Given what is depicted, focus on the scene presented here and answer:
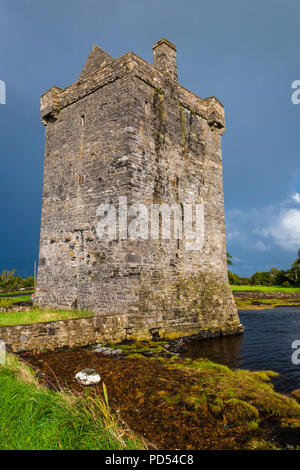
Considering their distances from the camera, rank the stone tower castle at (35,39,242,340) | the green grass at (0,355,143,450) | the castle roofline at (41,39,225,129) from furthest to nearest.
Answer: the castle roofline at (41,39,225,129)
the stone tower castle at (35,39,242,340)
the green grass at (0,355,143,450)

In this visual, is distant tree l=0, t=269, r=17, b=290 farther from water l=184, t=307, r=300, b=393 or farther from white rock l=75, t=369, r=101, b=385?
white rock l=75, t=369, r=101, b=385

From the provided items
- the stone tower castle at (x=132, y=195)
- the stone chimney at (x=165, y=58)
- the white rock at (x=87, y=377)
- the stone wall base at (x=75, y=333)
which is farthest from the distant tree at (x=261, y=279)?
→ the white rock at (x=87, y=377)

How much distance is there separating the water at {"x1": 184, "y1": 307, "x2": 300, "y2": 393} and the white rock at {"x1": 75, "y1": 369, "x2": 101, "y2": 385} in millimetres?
4542

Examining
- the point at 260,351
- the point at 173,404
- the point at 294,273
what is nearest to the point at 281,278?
the point at 294,273

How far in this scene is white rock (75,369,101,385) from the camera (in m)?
5.94

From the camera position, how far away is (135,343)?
10.5m

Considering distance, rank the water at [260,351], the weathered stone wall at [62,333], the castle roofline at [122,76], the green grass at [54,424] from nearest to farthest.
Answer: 1. the green grass at [54,424]
2. the weathered stone wall at [62,333]
3. the water at [260,351]
4. the castle roofline at [122,76]

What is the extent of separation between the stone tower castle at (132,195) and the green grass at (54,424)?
5.93 meters

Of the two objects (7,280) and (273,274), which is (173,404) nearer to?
(7,280)

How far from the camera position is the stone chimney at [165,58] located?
1438 centimetres

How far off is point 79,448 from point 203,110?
16428 millimetres

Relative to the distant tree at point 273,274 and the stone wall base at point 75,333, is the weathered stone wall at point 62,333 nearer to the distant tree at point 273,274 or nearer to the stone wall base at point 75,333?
the stone wall base at point 75,333

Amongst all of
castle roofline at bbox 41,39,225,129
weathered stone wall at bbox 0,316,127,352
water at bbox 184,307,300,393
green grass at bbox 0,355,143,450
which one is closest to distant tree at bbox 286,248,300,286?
water at bbox 184,307,300,393
